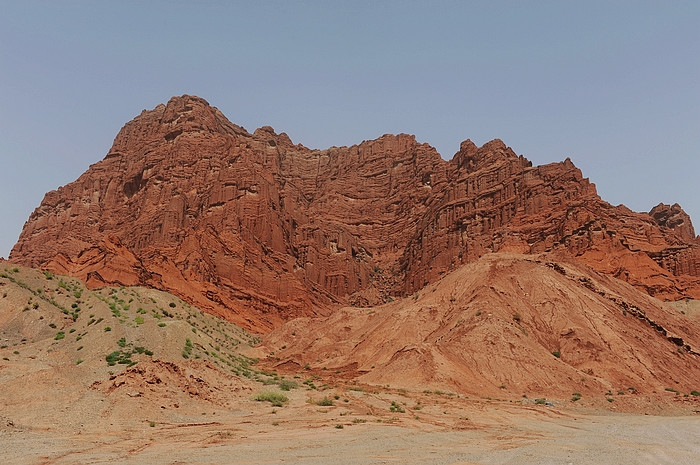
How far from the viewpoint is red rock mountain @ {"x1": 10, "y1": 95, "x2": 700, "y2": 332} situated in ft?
247

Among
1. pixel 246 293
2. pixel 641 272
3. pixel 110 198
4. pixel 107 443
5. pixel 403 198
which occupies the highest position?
pixel 403 198

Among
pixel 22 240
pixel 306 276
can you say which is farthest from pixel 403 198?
pixel 22 240

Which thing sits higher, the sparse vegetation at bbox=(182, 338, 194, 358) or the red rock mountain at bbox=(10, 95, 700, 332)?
the red rock mountain at bbox=(10, 95, 700, 332)

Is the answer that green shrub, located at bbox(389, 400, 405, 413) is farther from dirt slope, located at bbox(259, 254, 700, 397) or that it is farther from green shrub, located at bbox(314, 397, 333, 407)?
dirt slope, located at bbox(259, 254, 700, 397)

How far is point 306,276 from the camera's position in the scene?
98.8 m

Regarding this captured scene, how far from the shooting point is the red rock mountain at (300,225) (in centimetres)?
7544

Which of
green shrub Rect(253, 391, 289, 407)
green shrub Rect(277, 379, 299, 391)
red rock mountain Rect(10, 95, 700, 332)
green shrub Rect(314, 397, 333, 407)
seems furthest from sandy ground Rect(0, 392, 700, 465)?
red rock mountain Rect(10, 95, 700, 332)

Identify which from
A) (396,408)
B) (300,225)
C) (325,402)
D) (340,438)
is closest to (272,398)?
(325,402)

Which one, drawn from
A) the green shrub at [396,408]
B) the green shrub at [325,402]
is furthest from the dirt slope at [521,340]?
the green shrub at [325,402]

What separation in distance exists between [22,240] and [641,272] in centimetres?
12836

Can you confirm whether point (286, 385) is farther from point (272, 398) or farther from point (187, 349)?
point (187, 349)

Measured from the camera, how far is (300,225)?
112 meters

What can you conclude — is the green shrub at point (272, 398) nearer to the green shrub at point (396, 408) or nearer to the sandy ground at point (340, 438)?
the sandy ground at point (340, 438)

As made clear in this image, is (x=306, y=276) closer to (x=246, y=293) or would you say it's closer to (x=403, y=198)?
(x=246, y=293)
